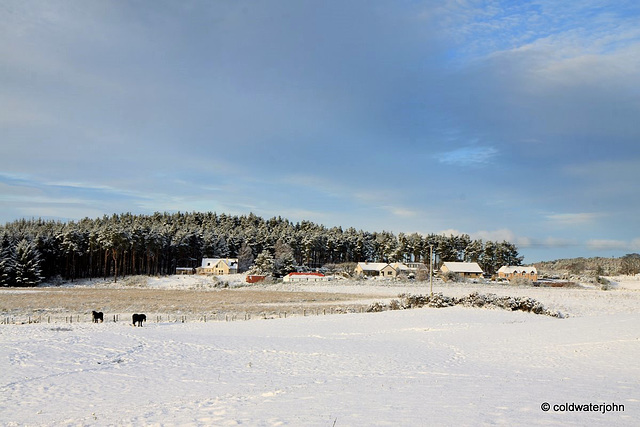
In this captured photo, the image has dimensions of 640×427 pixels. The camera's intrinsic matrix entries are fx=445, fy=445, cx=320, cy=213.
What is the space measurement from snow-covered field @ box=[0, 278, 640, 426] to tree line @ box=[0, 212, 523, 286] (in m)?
64.3

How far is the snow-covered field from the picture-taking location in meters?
12.0

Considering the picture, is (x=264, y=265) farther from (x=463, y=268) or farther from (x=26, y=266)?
(x=463, y=268)

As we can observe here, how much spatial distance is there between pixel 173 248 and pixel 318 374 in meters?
115

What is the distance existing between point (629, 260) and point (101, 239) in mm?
199889

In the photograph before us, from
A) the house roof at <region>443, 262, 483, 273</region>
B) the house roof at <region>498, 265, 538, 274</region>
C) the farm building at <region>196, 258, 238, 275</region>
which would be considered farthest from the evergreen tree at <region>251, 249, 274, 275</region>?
the house roof at <region>498, 265, 538, 274</region>

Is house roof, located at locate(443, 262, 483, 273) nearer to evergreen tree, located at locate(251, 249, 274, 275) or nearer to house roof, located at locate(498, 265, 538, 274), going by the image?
house roof, located at locate(498, 265, 538, 274)

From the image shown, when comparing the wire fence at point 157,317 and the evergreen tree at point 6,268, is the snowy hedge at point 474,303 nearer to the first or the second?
the wire fence at point 157,317

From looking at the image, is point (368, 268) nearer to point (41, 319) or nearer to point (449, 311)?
point (449, 311)

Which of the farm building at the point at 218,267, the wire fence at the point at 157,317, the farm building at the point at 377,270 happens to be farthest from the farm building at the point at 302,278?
the wire fence at the point at 157,317

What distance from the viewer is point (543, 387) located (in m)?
15.5

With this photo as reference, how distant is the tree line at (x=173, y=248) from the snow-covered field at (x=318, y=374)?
64.3 metres

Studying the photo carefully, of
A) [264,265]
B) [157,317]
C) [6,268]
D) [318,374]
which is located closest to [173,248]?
[264,265]

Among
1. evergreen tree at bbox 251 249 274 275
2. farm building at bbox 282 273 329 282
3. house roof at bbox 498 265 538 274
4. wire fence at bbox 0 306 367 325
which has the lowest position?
wire fence at bbox 0 306 367 325

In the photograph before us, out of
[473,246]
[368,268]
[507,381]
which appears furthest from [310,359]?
[473,246]
